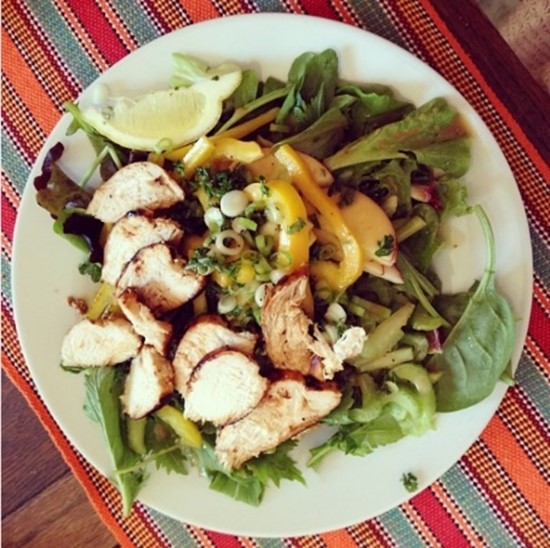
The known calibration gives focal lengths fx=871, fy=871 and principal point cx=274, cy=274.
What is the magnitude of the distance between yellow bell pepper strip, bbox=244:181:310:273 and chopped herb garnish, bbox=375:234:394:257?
137 millimetres

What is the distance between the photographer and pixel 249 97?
67.9 inches

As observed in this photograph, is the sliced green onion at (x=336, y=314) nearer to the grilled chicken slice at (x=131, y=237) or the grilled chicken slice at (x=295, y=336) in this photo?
the grilled chicken slice at (x=295, y=336)

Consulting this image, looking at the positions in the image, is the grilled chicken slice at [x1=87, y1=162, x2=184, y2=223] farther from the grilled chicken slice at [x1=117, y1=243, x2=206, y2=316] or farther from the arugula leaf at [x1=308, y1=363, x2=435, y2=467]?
the arugula leaf at [x1=308, y1=363, x2=435, y2=467]

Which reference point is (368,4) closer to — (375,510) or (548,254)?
(548,254)

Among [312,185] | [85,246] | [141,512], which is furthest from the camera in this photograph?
[141,512]

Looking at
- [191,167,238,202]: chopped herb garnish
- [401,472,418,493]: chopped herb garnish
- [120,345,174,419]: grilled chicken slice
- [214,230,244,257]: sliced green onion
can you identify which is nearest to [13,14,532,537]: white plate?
[401,472,418,493]: chopped herb garnish

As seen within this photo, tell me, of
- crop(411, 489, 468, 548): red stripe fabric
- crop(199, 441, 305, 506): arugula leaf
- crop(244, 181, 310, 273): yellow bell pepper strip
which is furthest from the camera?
crop(411, 489, 468, 548): red stripe fabric

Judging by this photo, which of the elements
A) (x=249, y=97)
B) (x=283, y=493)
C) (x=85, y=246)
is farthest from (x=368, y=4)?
(x=283, y=493)

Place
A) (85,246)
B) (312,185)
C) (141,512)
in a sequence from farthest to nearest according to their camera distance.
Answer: (141,512) → (85,246) → (312,185)

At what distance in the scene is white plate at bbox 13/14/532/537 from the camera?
5.54 feet

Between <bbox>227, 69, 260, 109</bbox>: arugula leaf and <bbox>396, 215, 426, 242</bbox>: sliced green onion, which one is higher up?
<bbox>227, 69, 260, 109</bbox>: arugula leaf

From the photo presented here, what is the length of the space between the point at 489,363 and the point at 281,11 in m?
0.85

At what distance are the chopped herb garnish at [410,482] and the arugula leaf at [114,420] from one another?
0.56 metres

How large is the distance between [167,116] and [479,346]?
30.2 inches
